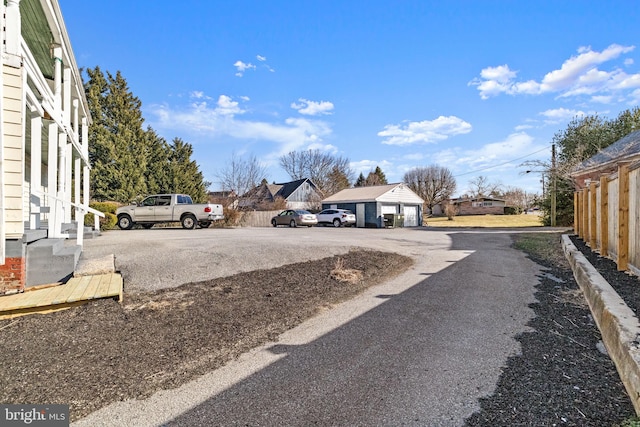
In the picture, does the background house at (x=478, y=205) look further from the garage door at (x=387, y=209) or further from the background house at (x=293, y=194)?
the garage door at (x=387, y=209)

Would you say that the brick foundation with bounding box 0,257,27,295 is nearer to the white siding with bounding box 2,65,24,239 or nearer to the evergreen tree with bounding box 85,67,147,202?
the white siding with bounding box 2,65,24,239

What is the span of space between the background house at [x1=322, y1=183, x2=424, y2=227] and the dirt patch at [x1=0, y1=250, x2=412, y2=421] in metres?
23.1

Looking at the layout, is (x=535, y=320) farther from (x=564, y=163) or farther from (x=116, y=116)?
(x=116, y=116)

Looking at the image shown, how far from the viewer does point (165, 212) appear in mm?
17625

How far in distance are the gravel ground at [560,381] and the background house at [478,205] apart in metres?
58.7

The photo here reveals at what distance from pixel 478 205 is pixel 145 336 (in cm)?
6394

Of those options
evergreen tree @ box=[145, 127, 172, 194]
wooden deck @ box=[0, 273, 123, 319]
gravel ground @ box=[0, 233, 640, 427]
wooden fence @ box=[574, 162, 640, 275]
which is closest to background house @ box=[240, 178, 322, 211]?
evergreen tree @ box=[145, 127, 172, 194]

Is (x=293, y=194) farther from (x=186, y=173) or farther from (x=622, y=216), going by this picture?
(x=622, y=216)

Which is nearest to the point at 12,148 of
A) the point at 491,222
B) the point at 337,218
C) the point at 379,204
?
the point at 337,218

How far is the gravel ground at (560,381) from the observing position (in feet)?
7.79

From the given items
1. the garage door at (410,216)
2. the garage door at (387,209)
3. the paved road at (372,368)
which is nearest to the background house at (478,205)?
the garage door at (410,216)

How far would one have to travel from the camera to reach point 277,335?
4.00m

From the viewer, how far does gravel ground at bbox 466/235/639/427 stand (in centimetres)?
238

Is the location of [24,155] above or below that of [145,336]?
above
